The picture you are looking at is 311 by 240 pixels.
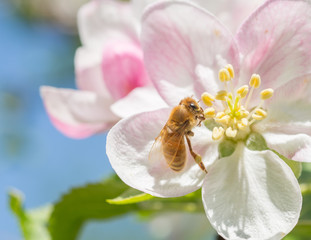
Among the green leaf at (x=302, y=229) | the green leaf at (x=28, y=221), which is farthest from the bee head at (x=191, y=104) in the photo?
the green leaf at (x=28, y=221)

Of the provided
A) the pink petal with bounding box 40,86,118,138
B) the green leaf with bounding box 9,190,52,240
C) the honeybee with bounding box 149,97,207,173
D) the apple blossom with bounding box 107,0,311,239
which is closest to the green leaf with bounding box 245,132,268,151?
the apple blossom with bounding box 107,0,311,239

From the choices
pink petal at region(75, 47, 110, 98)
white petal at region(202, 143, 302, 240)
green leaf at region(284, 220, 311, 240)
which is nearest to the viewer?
white petal at region(202, 143, 302, 240)

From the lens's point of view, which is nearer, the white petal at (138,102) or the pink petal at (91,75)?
the white petal at (138,102)

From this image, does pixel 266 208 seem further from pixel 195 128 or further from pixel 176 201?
pixel 176 201

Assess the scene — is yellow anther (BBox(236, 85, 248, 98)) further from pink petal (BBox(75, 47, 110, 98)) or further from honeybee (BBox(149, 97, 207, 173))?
pink petal (BBox(75, 47, 110, 98))

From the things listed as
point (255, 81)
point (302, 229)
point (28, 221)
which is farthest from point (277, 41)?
point (28, 221)

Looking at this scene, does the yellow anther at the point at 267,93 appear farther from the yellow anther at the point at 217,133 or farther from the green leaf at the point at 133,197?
the green leaf at the point at 133,197
